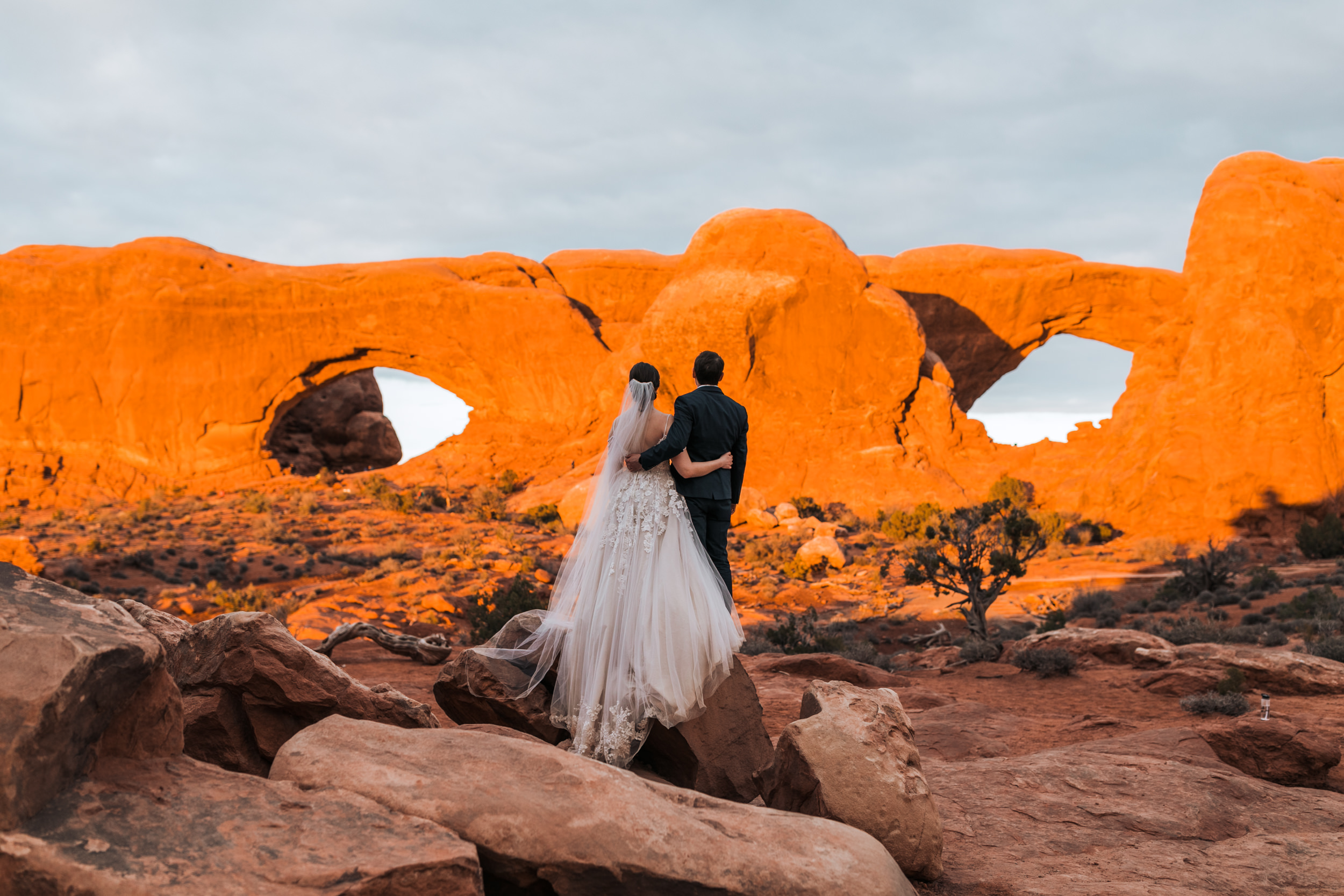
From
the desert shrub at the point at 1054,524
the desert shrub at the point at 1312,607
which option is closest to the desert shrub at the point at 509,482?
the desert shrub at the point at 1054,524

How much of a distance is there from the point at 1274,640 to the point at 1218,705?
13.1 ft

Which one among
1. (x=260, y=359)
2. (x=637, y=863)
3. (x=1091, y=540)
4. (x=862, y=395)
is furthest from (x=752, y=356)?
(x=637, y=863)

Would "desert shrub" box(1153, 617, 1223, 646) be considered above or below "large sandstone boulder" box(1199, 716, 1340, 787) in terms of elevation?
below

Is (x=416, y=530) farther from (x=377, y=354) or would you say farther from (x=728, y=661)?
(x=728, y=661)

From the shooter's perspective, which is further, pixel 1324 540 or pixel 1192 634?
pixel 1324 540

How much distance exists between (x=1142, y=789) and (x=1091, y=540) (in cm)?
1800

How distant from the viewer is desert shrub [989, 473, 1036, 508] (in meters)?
22.9

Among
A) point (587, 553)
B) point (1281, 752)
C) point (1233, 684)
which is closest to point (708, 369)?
point (587, 553)

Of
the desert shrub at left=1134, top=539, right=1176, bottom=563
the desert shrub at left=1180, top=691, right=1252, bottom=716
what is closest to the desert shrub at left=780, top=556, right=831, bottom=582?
the desert shrub at left=1134, top=539, right=1176, bottom=563

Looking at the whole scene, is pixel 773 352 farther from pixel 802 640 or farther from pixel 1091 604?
pixel 802 640

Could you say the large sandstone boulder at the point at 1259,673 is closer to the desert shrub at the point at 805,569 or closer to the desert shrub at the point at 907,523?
the desert shrub at the point at 805,569

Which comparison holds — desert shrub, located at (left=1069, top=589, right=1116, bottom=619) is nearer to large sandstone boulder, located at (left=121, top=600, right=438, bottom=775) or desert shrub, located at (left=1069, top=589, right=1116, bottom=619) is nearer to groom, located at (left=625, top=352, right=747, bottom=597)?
groom, located at (left=625, top=352, right=747, bottom=597)

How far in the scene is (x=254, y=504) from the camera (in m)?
22.7

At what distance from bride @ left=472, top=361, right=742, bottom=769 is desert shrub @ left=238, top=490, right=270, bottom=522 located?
20.5 meters
